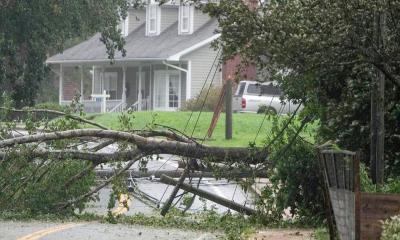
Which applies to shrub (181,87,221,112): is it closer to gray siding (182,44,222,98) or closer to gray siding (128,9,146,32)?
gray siding (182,44,222,98)

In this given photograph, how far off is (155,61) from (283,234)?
34593 mm

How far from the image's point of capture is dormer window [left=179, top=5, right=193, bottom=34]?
4916 centimetres

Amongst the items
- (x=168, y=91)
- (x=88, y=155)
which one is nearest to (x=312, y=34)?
(x=88, y=155)

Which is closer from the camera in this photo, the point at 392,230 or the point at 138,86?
the point at 392,230

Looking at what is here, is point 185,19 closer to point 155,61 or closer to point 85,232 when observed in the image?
point 155,61

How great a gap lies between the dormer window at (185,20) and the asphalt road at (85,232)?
3411 centimetres

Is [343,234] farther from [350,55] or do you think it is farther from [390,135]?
[390,135]

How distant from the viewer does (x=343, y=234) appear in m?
10.5

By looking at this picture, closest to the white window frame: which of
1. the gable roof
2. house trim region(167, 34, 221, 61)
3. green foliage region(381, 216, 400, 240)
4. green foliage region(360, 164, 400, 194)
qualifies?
the gable roof

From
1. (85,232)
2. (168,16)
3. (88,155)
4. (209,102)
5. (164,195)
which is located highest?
(168,16)

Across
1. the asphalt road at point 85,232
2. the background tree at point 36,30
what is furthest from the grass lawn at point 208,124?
the asphalt road at point 85,232

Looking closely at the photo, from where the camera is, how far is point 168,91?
5084 centimetres

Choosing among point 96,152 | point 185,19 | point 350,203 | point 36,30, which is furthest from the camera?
point 185,19

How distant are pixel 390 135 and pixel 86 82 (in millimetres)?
55337
